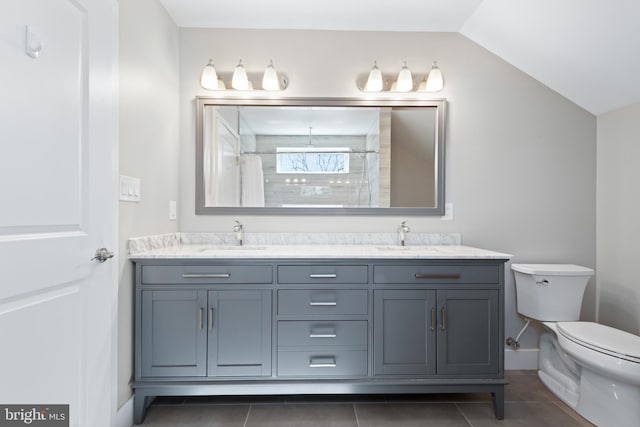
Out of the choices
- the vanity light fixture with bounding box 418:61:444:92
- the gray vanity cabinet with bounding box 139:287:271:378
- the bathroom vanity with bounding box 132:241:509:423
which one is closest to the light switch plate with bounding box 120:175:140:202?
the bathroom vanity with bounding box 132:241:509:423

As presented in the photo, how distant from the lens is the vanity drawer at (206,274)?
5.73 feet

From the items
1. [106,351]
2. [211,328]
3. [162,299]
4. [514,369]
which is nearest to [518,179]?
[514,369]

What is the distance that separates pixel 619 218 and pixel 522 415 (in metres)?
1.45

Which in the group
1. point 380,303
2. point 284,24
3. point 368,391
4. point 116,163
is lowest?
point 368,391

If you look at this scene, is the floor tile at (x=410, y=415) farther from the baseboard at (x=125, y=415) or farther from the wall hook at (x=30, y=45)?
the wall hook at (x=30, y=45)

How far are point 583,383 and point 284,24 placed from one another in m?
2.86

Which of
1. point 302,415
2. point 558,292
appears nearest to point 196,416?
point 302,415

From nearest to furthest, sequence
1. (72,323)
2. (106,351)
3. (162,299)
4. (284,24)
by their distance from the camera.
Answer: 1. (72,323)
2. (106,351)
3. (162,299)
4. (284,24)

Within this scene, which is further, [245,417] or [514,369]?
[514,369]

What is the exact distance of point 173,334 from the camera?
1739 millimetres

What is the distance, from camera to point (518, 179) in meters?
2.36

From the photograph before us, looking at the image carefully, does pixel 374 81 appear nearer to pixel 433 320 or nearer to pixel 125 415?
pixel 433 320

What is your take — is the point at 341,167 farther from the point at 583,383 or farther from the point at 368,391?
the point at 583,383

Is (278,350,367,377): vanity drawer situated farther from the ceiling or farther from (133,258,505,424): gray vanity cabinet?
the ceiling
